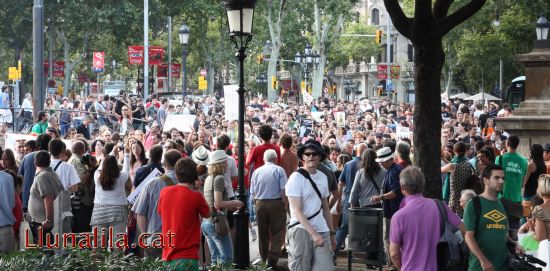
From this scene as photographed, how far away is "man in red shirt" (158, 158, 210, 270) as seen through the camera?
33.4 ft

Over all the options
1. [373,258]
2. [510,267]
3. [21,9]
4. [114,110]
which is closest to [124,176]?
[373,258]

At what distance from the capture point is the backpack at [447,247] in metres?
9.28

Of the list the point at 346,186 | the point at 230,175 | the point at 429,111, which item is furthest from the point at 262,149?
the point at 429,111

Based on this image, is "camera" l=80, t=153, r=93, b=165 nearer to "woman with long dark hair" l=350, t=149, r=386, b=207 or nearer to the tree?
"woman with long dark hair" l=350, t=149, r=386, b=207

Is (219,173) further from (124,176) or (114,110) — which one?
(114,110)

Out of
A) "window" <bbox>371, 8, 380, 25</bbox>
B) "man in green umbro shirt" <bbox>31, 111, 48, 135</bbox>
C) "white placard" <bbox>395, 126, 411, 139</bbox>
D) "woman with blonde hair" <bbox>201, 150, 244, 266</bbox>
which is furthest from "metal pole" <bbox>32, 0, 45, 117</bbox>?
"window" <bbox>371, 8, 380, 25</bbox>

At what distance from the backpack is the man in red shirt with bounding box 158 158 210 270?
2122 mm

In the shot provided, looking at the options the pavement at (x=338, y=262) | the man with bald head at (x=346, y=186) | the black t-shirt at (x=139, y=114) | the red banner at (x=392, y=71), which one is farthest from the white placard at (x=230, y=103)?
the red banner at (x=392, y=71)

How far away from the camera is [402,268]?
9.20 m

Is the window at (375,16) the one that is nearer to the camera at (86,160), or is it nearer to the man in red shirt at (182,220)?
the camera at (86,160)

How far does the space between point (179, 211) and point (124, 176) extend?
3380mm

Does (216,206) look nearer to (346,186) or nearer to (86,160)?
(86,160)

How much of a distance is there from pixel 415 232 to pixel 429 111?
426cm

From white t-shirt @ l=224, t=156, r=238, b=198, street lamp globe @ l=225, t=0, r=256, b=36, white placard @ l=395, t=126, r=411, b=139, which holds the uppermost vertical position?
street lamp globe @ l=225, t=0, r=256, b=36
